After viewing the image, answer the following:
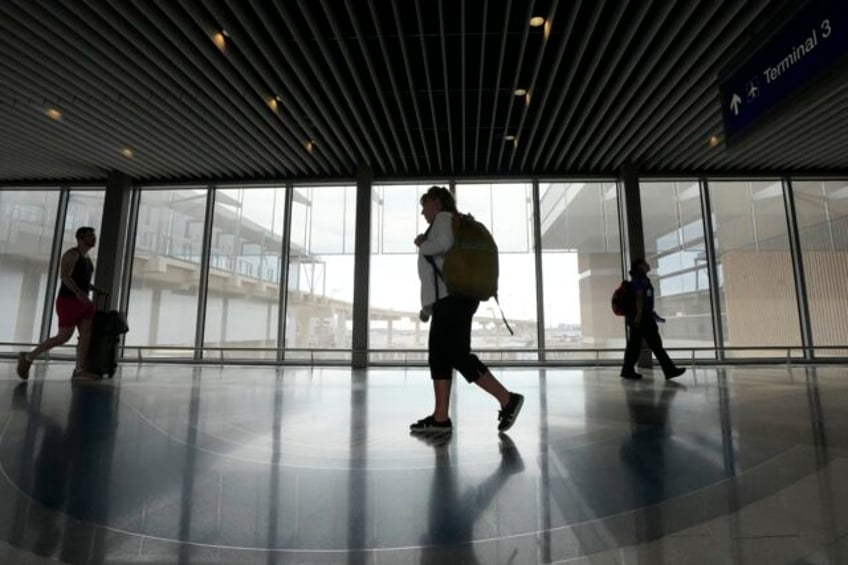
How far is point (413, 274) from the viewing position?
8.64 meters

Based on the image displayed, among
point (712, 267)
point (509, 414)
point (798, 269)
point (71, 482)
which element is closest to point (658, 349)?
point (509, 414)

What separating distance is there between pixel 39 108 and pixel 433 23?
19.1 feet

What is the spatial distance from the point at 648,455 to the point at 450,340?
104cm

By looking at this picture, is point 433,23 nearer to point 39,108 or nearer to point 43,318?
point 39,108

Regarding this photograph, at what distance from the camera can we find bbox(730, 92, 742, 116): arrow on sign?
11.9 feet

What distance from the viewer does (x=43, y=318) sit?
903 cm

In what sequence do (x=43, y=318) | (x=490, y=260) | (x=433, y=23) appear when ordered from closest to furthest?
(x=490, y=260), (x=433, y=23), (x=43, y=318)

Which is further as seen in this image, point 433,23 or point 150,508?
point 433,23

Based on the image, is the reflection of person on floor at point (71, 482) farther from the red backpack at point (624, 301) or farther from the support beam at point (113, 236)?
the support beam at point (113, 236)

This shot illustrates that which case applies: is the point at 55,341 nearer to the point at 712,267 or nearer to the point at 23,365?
the point at 23,365

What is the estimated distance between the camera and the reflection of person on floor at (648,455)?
1199 mm

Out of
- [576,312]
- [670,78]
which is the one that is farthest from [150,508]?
[576,312]

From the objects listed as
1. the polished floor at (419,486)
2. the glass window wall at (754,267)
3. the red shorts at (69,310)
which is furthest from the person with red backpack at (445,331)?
the glass window wall at (754,267)

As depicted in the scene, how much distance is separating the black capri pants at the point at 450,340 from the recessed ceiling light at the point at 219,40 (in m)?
4.35
